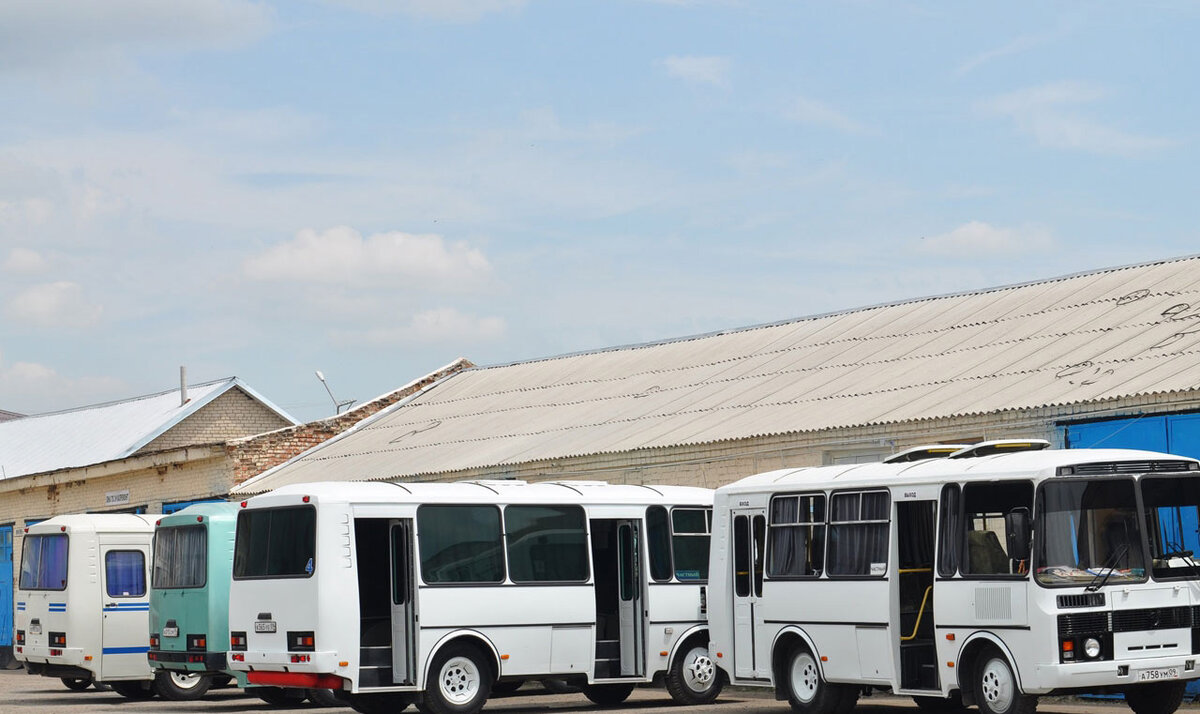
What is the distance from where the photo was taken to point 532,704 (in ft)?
68.6

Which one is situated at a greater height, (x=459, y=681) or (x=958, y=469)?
(x=958, y=469)

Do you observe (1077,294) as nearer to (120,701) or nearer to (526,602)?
(526,602)

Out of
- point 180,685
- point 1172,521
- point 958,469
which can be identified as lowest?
point 180,685

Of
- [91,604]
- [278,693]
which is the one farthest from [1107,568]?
[91,604]

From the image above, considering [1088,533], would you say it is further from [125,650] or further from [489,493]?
[125,650]

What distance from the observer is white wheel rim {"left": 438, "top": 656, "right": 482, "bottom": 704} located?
58.4 ft

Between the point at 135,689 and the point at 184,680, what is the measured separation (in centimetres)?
160

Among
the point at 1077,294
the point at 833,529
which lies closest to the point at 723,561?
the point at 833,529

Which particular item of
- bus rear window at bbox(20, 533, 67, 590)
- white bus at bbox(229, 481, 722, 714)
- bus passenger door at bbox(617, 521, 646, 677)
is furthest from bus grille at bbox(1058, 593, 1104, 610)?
bus rear window at bbox(20, 533, 67, 590)

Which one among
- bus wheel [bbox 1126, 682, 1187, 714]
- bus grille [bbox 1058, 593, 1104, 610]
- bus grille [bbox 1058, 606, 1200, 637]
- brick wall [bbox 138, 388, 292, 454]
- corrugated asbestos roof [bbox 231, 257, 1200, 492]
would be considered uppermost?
brick wall [bbox 138, 388, 292, 454]

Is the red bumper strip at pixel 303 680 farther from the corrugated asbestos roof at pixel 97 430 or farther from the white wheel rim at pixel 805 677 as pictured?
the corrugated asbestos roof at pixel 97 430

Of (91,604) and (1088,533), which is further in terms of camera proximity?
(91,604)

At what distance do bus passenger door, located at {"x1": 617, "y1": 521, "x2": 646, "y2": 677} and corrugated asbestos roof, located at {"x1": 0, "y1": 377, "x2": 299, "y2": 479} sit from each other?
27.0 meters

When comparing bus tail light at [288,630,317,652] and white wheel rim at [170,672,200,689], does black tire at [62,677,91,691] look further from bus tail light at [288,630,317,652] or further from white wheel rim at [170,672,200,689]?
bus tail light at [288,630,317,652]
